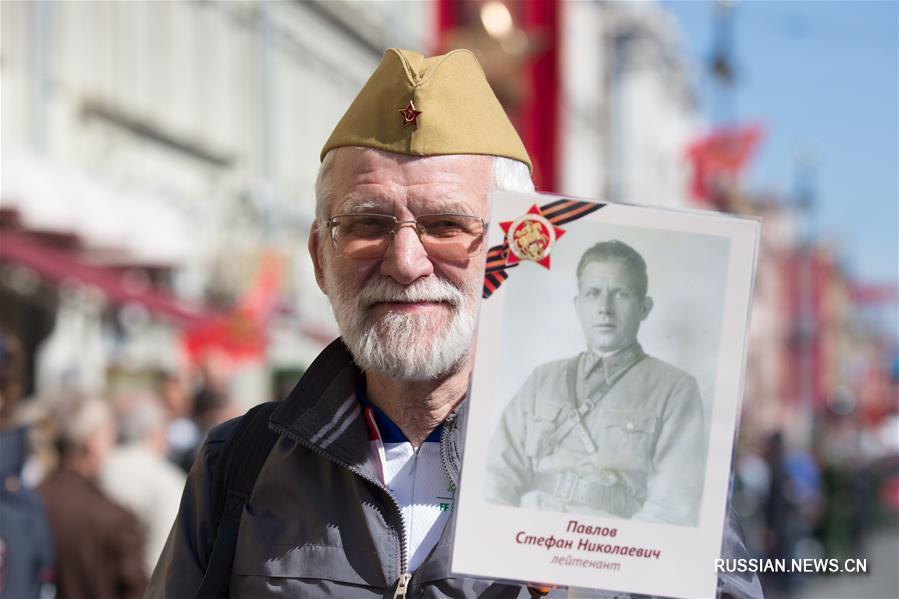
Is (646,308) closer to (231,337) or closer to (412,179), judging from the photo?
(412,179)

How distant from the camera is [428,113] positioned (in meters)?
2.34

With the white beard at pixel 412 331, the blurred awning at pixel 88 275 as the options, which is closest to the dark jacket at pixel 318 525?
the white beard at pixel 412 331

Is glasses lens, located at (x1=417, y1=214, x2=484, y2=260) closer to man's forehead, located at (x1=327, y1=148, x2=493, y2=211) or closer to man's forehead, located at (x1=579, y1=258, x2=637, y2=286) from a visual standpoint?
man's forehead, located at (x1=327, y1=148, x2=493, y2=211)

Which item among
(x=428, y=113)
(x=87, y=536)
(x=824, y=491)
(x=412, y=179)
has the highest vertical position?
(x=824, y=491)

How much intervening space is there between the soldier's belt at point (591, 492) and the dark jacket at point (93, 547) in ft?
10.5

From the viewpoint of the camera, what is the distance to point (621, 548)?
1951 millimetres

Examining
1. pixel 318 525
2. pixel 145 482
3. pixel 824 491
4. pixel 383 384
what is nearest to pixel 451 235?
Result: pixel 383 384

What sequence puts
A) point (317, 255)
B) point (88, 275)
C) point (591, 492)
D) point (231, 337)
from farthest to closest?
point (88, 275)
point (231, 337)
point (317, 255)
point (591, 492)

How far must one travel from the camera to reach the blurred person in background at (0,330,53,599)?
14.2ft

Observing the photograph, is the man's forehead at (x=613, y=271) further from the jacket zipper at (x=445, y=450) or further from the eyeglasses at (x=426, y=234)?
the jacket zipper at (x=445, y=450)

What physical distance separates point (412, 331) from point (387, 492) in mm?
272

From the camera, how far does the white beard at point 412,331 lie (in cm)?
229

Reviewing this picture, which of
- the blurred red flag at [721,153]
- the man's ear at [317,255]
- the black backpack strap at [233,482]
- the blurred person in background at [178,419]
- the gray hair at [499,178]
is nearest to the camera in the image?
the black backpack strap at [233,482]
